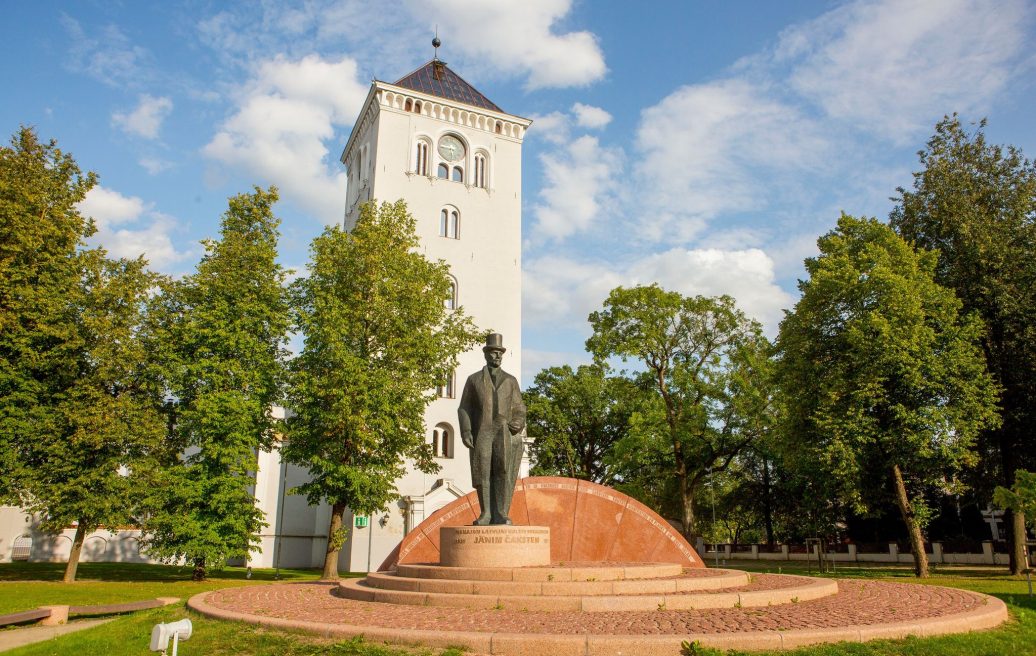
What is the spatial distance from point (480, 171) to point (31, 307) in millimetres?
24273

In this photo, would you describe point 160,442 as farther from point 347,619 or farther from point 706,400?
point 706,400

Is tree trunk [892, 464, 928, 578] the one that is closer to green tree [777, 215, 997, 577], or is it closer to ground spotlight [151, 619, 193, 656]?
green tree [777, 215, 997, 577]

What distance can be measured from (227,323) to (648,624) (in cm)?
2055

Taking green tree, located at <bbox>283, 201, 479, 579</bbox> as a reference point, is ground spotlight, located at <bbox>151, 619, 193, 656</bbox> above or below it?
below

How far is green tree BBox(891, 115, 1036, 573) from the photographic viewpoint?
2612 centimetres

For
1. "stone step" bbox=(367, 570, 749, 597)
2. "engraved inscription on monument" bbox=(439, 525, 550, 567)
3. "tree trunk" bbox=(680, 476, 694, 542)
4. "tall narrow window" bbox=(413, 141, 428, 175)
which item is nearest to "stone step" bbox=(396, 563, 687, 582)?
"stone step" bbox=(367, 570, 749, 597)

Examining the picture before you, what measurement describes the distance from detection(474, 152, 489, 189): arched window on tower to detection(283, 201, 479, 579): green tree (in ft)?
47.2

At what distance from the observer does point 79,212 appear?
82.4 feet

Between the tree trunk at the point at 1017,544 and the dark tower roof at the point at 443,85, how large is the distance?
31.9m

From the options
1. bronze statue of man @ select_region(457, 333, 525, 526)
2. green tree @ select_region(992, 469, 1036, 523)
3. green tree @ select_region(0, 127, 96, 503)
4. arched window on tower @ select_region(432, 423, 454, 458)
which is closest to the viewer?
bronze statue of man @ select_region(457, 333, 525, 526)

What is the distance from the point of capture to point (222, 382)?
24375 millimetres

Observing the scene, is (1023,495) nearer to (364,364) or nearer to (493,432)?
(493,432)

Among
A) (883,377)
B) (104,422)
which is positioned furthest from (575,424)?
(104,422)

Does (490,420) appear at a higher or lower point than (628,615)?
higher
